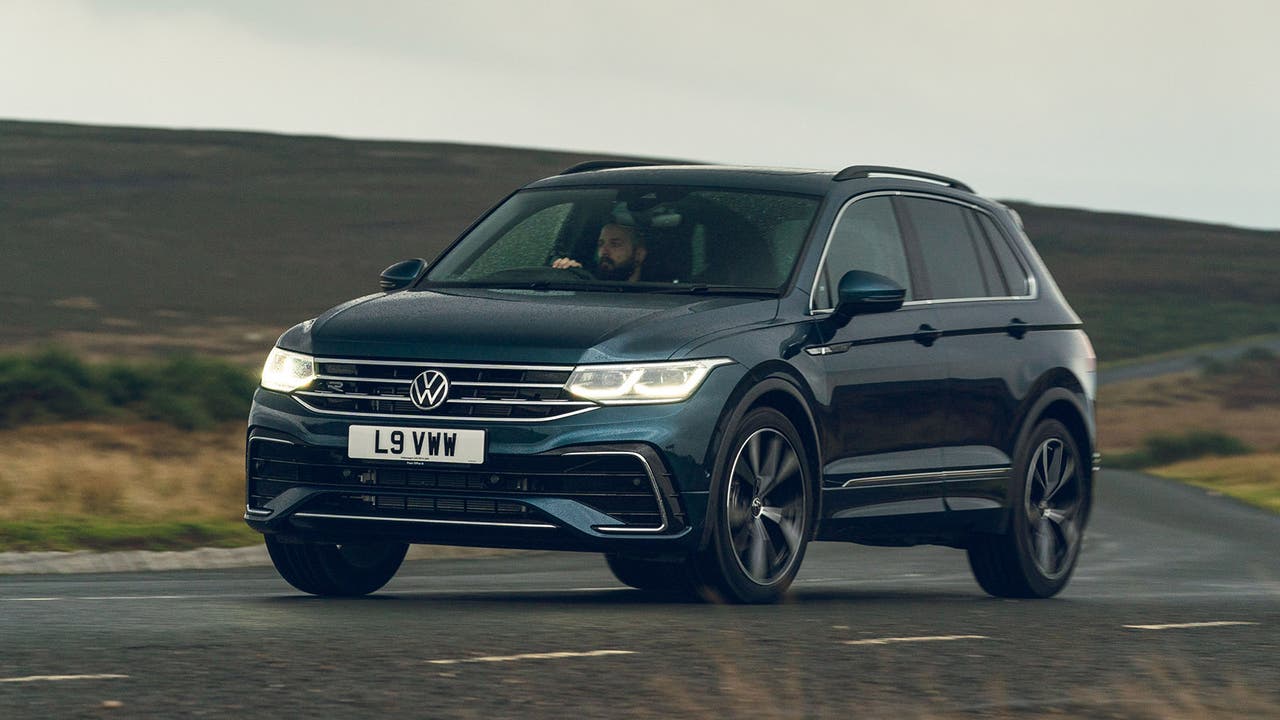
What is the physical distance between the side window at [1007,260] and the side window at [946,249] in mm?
224

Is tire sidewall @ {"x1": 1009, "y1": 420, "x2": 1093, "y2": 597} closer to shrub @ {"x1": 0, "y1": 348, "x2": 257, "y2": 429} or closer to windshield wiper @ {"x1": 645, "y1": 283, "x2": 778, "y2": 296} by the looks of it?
windshield wiper @ {"x1": 645, "y1": 283, "x2": 778, "y2": 296}

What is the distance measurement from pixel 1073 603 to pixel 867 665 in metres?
3.80

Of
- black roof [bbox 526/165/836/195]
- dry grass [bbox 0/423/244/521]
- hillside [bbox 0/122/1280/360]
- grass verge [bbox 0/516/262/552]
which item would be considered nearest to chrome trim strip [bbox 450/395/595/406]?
black roof [bbox 526/165/836/195]

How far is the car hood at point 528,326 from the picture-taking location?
28.5 feet

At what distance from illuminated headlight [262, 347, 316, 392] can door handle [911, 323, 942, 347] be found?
2.78 m

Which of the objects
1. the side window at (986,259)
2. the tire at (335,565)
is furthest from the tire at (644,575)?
the side window at (986,259)

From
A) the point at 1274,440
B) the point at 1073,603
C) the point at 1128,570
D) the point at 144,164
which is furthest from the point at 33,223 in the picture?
the point at 1073,603

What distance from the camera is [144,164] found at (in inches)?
3612

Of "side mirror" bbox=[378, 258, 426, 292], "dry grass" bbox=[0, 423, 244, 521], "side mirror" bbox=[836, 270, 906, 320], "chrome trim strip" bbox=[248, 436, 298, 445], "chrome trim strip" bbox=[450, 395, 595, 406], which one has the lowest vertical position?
"dry grass" bbox=[0, 423, 244, 521]

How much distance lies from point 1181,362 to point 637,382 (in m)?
66.7

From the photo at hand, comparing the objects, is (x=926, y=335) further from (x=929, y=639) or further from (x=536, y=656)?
(x=536, y=656)

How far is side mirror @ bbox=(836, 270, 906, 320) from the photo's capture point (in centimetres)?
969

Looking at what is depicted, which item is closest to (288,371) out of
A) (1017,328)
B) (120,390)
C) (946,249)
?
(946,249)

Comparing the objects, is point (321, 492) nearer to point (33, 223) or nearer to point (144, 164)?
point (33, 223)
